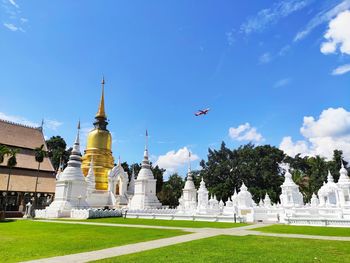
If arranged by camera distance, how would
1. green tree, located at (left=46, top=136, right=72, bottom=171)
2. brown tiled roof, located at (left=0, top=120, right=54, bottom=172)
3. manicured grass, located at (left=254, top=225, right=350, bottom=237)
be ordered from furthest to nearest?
green tree, located at (left=46, top=136, right=72, bottom=171)
brown tiled roof, located at (left=0, top=120, right=54, bottom=172)
manicured grass, located at (left=254, top=225, right=350, bottom=237)

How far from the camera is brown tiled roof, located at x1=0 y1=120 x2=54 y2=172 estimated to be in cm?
4585

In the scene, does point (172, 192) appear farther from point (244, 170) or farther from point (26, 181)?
point (26, 181)

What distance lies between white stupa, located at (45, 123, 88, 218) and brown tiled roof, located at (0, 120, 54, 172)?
39.7 feet

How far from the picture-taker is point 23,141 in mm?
49000

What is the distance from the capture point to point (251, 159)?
63438mm

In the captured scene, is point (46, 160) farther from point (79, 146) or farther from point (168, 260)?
point (168, 260)

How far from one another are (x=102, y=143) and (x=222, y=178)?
2751 cm

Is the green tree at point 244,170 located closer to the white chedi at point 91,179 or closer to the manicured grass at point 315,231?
the white chedi at point 91,179

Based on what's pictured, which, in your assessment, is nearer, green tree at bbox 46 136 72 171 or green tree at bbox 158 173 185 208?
green tree at bbox 158 173 185 208

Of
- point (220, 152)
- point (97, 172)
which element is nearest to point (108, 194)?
point (97, 172)

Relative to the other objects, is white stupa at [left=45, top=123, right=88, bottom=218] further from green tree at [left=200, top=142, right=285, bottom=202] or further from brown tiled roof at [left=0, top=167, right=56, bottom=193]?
green tree at [left=200, top=142, right=285, bottom=202]

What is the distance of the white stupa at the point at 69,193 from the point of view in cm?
3322

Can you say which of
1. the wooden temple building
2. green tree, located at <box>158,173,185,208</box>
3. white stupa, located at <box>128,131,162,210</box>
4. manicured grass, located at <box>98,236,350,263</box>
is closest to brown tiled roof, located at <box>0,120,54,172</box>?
the wooden temple building

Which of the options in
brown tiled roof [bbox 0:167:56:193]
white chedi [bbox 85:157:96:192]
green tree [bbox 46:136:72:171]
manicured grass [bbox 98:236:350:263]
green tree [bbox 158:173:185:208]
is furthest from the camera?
green tree [bbox 46:136:72:171]
